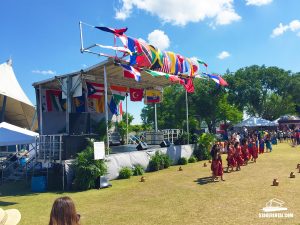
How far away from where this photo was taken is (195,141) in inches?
880

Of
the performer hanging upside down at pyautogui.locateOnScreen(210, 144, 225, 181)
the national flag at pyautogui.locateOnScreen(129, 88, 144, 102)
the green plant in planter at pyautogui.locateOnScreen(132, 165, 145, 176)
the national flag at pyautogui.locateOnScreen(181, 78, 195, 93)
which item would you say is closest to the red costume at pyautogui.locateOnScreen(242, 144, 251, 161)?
the performer hanging upside down at pyautogui.locateOnScreen(210, 144, 225, 181)

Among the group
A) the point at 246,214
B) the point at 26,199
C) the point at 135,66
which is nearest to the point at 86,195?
the point at 26,199

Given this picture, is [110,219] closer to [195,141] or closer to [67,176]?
[67,176]

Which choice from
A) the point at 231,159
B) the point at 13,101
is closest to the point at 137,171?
the point at 231,159

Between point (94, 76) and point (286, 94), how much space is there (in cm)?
4709

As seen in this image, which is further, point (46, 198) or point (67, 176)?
point (67, 176)

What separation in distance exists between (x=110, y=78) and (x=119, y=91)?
219cm

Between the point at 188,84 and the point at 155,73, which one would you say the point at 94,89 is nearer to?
the point at 155,73

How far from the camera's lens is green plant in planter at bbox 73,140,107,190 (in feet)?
42.9

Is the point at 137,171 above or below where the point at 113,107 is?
below

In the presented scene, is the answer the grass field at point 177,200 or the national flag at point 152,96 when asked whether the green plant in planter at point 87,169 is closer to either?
the grass field at point 177,200

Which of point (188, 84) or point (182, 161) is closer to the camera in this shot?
point (182, 161)

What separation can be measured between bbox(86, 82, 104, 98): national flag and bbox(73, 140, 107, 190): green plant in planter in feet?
29.4

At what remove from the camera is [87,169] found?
42.9ft
